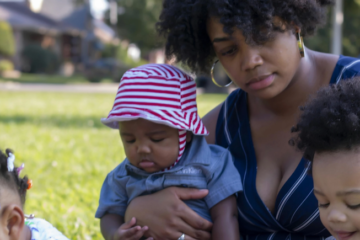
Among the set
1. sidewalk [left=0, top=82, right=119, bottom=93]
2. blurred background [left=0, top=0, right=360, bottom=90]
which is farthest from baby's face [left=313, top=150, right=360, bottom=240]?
blurred background [left=0, top=0, right=360, bottom=90]

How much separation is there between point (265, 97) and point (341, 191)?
29.8 inches

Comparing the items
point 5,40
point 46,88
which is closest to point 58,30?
point 5,40

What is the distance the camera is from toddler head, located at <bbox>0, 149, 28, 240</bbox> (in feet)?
6.35

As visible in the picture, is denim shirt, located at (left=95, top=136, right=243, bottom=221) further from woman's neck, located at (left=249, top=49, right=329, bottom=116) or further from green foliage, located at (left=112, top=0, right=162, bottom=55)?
green foliage, located at (left=112, top=0, right=162, bottom=55)

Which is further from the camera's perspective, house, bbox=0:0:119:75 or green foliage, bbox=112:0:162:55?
house, bbox=0:0:119:75

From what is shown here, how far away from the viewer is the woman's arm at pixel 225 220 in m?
2.30

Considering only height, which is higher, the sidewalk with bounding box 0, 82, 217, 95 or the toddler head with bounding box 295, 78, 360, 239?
the toddler head with bounding box 295, 78, 360, 239

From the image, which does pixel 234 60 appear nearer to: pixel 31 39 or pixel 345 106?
pixel 345 106

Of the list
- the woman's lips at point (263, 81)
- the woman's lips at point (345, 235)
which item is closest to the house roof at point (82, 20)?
the woman's lips at point (263, 81)

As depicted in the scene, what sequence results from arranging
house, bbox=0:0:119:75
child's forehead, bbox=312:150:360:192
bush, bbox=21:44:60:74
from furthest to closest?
house, bbox=0:0:119:75, bush, bbox=21:44:60:74, child's forehead, bbox=312:150:360:192

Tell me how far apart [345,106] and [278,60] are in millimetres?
583

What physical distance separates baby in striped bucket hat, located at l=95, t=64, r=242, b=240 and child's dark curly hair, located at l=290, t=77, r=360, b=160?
23.8 inches

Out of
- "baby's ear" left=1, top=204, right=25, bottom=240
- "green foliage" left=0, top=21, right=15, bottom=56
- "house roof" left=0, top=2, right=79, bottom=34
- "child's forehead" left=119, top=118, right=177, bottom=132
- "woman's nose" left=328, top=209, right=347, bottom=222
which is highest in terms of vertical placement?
"child's forehead" left=119, top=118, right=177, bottom=132

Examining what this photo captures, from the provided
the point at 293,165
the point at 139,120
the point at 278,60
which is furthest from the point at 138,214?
the point at 278,60
